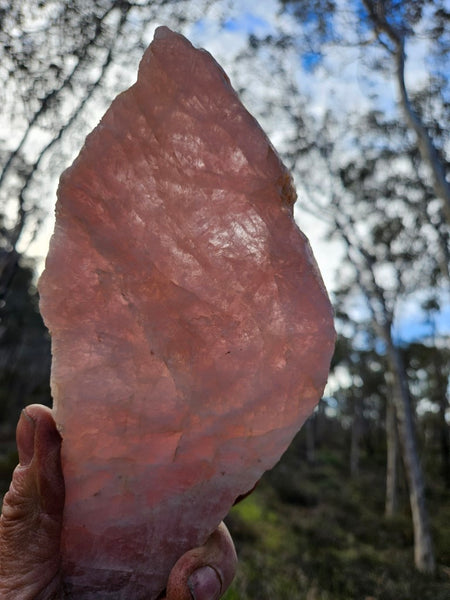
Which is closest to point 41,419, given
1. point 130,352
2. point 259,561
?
point 130,352

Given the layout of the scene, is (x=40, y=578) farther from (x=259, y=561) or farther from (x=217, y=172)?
(x=259, y=561)

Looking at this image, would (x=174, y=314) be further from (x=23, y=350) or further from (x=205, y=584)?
(x=23, y=350)

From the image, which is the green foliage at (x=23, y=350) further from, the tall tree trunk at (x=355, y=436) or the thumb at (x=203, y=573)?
the thumb at (x=203, y=573)

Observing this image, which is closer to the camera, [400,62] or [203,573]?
[203,573]

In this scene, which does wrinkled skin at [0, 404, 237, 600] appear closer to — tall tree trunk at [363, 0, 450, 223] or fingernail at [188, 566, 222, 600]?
fingernail at [188, 566, 222, 600]

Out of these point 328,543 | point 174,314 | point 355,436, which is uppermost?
point 355,436

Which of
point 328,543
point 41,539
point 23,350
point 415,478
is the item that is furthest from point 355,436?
point 41,539
